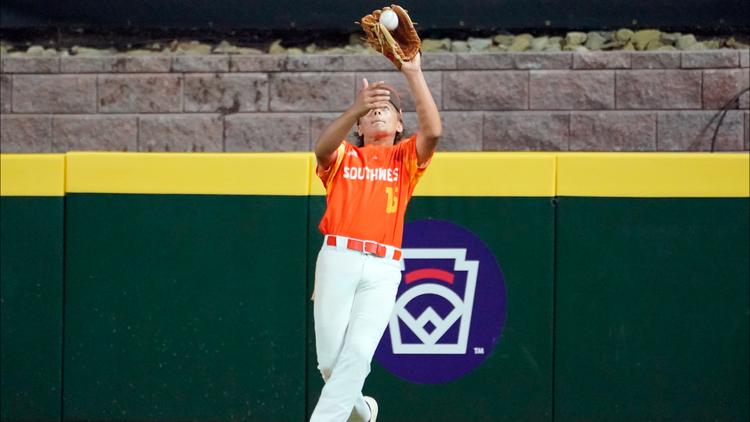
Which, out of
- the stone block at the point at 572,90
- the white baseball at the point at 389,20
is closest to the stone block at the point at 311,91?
the stone block at the point at 572,90

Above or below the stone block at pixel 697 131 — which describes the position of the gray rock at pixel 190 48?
above

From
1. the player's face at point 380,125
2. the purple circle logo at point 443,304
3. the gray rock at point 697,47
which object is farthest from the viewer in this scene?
the gray rock at point 697,47

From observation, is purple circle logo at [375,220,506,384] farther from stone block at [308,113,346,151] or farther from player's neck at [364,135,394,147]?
stone block at [308,113,346,151]

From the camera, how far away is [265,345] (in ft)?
21.2

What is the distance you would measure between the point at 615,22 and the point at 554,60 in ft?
1.49

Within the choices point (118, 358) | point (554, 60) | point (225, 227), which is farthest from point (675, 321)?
point (118, 358)

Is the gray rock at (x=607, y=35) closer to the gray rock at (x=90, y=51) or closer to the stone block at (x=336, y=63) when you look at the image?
the stone block at (x=336, y=63)

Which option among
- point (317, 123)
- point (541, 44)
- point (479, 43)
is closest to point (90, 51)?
point (317, 123)

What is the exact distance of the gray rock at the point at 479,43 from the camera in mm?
7574

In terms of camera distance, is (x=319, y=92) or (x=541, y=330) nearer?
(x=541, y=330)

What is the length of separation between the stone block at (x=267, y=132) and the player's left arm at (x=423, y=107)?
2.48m

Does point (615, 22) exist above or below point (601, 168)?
above

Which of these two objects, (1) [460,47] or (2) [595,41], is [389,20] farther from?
(2) [595,41]

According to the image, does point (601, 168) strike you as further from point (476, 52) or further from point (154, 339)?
point (154, 339)
